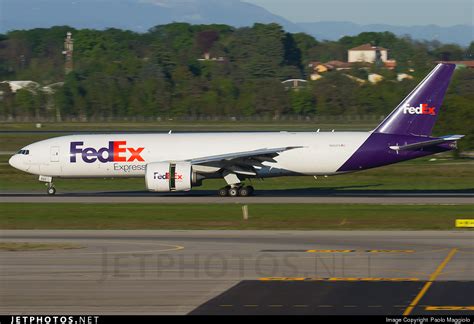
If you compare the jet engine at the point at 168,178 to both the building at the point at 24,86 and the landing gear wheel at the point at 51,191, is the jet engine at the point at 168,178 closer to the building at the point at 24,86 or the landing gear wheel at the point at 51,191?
the landing gear wheel at the point at 51,191

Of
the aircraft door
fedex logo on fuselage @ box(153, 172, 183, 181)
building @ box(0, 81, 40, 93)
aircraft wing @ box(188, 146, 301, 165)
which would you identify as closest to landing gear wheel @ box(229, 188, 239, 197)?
aircraft wing @ box(188, 146, 301, 165)

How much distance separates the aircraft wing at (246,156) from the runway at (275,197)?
1927 millimetres

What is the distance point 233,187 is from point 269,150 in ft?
9.46

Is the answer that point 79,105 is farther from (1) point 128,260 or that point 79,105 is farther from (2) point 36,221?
(1) point 128,260

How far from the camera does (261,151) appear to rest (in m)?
47.1

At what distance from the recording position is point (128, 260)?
27.2 metres

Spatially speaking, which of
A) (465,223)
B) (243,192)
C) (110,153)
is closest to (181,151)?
(110,153)

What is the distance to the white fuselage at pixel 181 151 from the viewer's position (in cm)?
4762

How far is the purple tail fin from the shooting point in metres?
47.9

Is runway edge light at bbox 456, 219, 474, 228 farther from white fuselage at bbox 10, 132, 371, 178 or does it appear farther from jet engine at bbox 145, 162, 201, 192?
jet engine at bbox 145, 162, 201, 192

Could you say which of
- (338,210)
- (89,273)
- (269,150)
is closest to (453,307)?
(89,273)

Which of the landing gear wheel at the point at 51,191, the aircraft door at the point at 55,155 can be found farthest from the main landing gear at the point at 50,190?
the aircraft door at the point at 55,155

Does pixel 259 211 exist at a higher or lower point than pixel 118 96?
lower

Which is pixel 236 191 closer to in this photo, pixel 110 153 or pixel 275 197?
pixel 275 197
